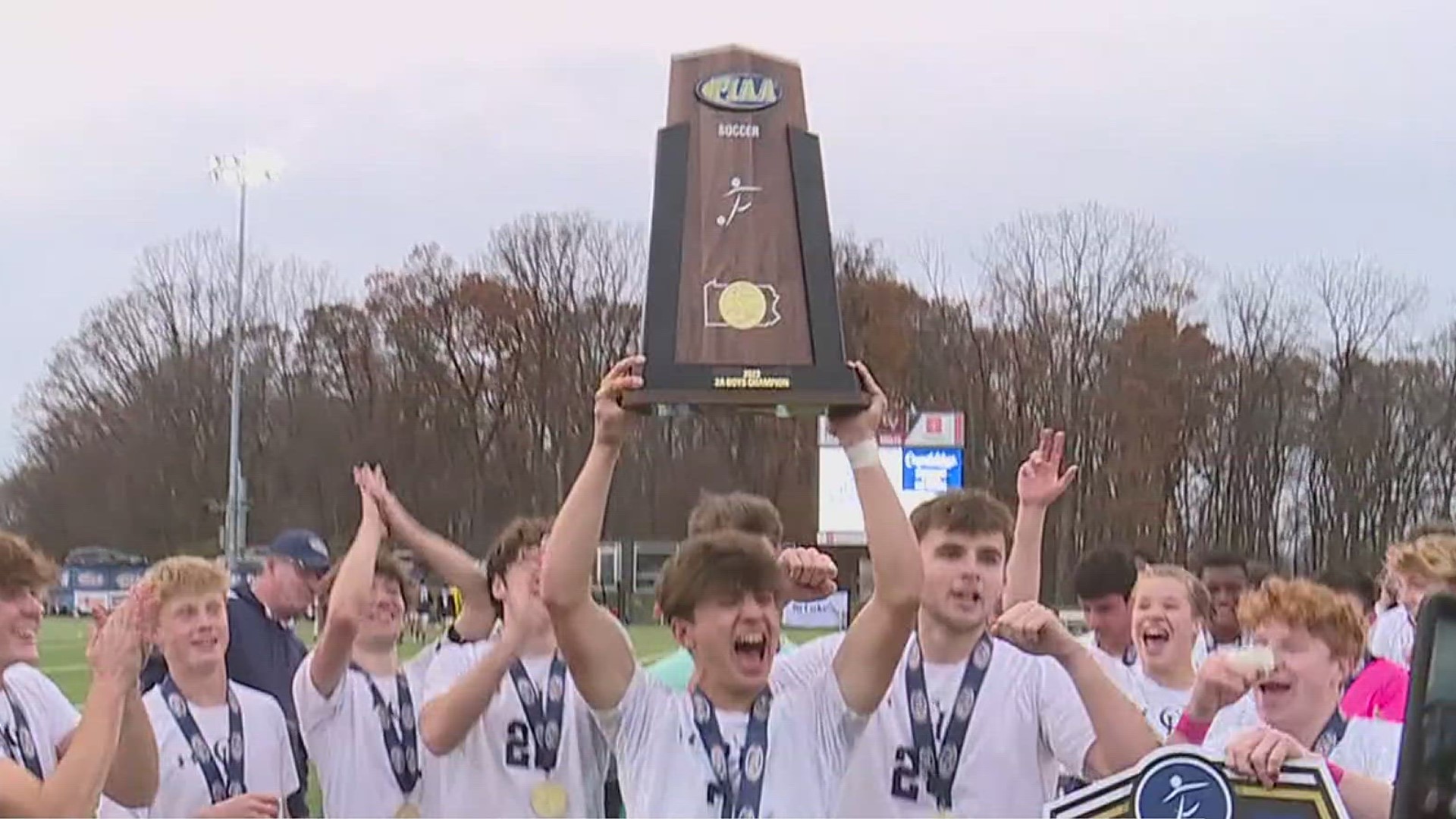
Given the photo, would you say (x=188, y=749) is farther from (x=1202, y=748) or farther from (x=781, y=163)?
A: (x=1202, y=748)

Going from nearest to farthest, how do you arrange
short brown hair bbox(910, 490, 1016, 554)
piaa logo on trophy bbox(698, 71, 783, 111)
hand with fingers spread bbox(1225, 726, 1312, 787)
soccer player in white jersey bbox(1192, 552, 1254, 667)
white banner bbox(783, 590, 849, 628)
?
1. hand with fingers spread bbox(1225, 726, 1312, 787)
2. short brown hair bbox(910, 490, 1016, 554)
3. piaa logo on trophy bbox(698, 71, 783, 111)
4. soccer player in white jersey bbox(1192, 552, 1254, 667)
5. white banner bbox(783, 590, 849, 628)

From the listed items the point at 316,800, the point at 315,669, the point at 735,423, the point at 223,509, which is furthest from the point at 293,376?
the point at 315,669

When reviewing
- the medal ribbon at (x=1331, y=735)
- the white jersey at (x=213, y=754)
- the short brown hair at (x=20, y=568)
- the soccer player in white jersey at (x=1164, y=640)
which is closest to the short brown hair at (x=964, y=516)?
the medal ribbon at (x=1331, y=735)

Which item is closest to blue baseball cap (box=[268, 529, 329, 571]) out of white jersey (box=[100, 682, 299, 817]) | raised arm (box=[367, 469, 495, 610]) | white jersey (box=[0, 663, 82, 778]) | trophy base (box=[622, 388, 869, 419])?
raised arm (box=[367, 469, 495, 610])

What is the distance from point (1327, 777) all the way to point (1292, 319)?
179ft

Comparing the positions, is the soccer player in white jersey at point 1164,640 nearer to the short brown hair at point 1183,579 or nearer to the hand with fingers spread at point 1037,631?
the short brown hair at point 1183,579

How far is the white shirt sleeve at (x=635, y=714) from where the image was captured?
13.2ft

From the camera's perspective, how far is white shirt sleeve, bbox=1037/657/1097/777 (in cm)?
426

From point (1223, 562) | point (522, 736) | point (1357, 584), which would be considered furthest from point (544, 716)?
point (1357, 584)

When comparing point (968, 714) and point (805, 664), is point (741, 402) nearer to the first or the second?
point (805, 664)

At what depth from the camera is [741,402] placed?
443cm

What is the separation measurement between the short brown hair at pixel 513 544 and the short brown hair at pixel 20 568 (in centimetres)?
136

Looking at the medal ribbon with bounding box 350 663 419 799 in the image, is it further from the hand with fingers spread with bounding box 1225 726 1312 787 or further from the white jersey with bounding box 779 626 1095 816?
the hand with fingers spread with bounding box 1225 726 1312 787

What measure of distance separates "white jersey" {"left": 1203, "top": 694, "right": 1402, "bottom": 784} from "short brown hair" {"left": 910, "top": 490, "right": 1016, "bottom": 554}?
2.42 ft
